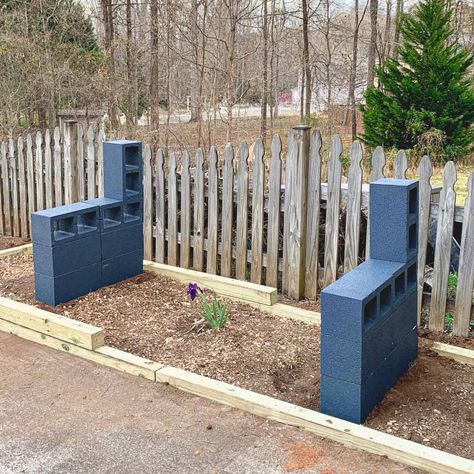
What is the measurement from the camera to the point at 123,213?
5.33m

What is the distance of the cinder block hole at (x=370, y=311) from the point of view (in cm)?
311

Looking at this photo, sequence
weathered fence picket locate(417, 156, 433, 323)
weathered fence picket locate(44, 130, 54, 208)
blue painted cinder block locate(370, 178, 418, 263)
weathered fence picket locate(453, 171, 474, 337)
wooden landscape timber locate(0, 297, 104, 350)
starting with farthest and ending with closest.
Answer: weathered fence picket locate(44, 130, 54, 208) < weathered fence picket locate(417, 156, 433, 323) < weathered fence picket locate(453, 171, 474, 337) < wooden landscape timber locate(0, 297, 104, 350) < blue painted cinder block locate(370, 178, 418, 263)

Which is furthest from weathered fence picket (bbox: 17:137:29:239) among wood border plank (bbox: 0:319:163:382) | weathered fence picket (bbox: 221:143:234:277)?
wood border plank (bbox: 0:319:163:382)

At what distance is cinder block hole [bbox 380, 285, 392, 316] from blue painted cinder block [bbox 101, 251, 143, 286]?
2.68m

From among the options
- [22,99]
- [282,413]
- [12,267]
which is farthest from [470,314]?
[22,99]

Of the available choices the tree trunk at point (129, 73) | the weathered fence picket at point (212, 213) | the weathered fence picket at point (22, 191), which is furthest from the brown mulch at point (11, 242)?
the tree trunk at point (129, 73)

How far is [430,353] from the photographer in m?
3.99

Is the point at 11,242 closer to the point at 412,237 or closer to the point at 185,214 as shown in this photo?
the point at 185,214

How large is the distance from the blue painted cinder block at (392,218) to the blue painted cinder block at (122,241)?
249 centimetres

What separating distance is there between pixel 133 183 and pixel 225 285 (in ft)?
4.13

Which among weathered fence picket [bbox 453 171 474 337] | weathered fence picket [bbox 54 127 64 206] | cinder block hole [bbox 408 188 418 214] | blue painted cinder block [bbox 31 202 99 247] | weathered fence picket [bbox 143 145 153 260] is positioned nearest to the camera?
cinder block hole [bbox 408 188 418 214]

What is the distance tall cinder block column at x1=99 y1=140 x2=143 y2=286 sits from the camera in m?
5.23

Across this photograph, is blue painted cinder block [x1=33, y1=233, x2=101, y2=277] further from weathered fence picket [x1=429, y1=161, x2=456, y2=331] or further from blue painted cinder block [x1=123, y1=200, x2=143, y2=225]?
weathered fence picket [x1=429, y1=161, x2=456, y2=331]

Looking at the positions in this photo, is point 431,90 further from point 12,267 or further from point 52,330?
point 52,330
